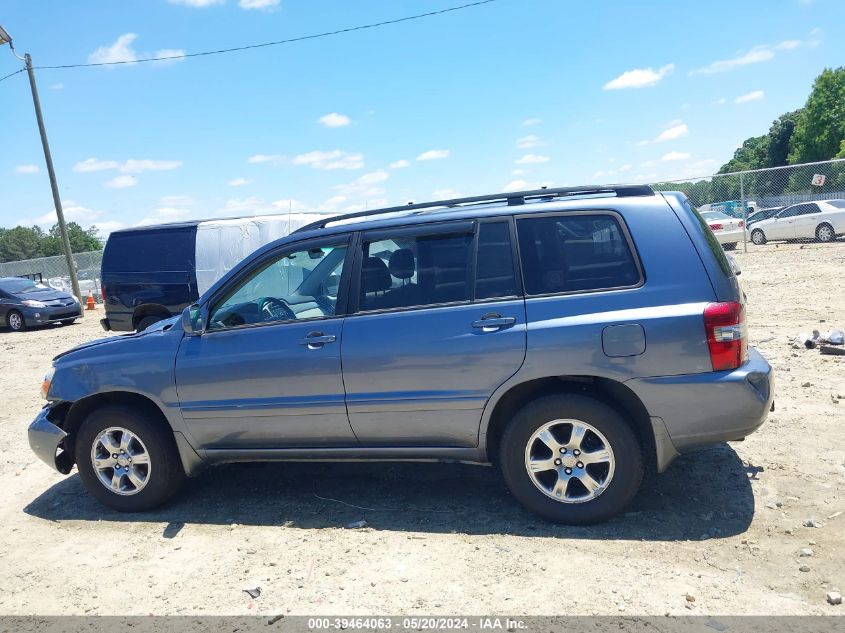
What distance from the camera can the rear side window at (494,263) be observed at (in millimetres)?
4062

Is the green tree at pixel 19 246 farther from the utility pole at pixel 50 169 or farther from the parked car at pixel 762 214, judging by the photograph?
the parked car at pixel 762 214

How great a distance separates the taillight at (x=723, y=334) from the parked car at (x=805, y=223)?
2024 cm

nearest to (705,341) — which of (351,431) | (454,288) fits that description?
(454,288)

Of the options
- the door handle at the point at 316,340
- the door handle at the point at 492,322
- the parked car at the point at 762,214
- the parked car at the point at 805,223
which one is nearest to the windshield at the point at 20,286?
the door handle at the point at 316,340

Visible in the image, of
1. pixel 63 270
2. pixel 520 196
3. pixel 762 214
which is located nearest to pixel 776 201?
pixel 762 214

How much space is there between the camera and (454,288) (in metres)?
4.15

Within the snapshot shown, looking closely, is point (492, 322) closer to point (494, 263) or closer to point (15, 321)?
point (494, 263)

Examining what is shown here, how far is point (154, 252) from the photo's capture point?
36.7 feet

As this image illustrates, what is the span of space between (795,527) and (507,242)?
2326mm

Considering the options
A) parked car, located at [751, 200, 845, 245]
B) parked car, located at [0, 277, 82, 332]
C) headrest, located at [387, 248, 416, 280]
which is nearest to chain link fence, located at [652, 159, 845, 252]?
parked car, located at [751, 200, 845, 245]

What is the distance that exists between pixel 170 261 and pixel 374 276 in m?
7.78

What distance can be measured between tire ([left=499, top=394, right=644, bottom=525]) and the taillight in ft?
2.06

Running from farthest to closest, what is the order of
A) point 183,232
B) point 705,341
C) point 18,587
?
point 183,232 < point 18,587 < point 705,341

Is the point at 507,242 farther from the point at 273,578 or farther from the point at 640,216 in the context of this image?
the point at 273,578
